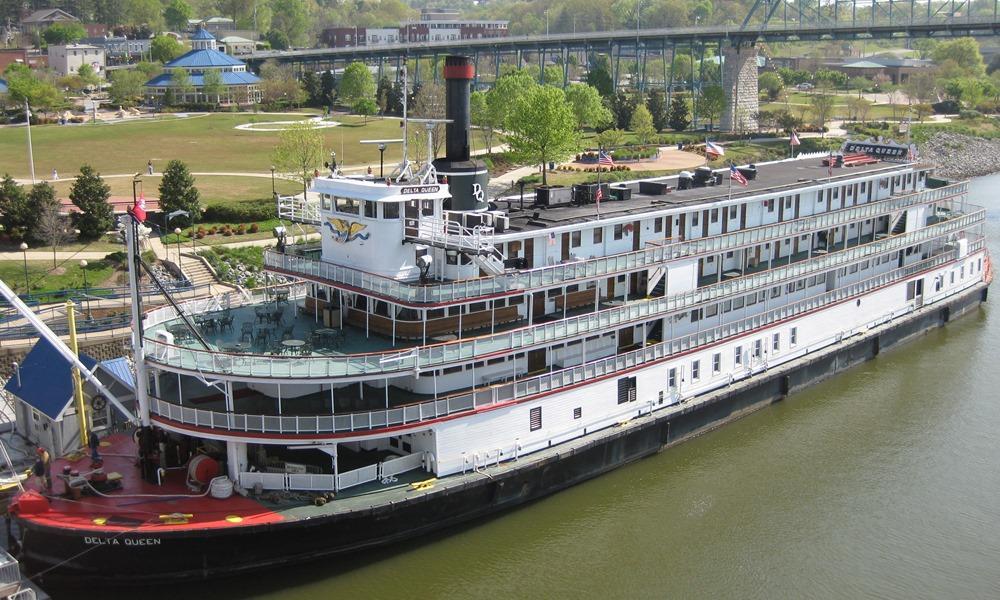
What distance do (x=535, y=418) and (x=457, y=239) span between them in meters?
6.01

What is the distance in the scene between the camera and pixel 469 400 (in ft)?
95.6

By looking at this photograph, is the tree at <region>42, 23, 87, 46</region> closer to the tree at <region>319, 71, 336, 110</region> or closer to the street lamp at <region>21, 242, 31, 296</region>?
the tree at <region>319, 71, 336, 110</region>

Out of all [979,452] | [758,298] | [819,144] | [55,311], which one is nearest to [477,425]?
[758,298]

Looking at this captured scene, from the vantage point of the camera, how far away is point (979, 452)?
35.6 metres

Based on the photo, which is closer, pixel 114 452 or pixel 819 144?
pixel 114 452

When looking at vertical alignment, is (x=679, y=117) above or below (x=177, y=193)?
above

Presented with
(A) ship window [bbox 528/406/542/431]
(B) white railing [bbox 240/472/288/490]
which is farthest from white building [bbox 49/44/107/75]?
(B) white railing [bbox 240/472/288/490]

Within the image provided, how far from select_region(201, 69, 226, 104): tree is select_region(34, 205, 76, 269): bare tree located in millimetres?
74314

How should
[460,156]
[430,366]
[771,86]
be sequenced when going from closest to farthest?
[430,366] → [460,156] → [771,86]

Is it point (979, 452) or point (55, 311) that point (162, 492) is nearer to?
point (55, 311)

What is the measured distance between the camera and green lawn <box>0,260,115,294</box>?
46.7 meters

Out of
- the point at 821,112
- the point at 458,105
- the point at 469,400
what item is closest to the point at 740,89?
the point at 821,112

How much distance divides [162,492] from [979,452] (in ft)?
90.4

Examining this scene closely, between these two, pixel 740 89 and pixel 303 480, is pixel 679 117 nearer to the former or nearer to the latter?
pixel 740 89
